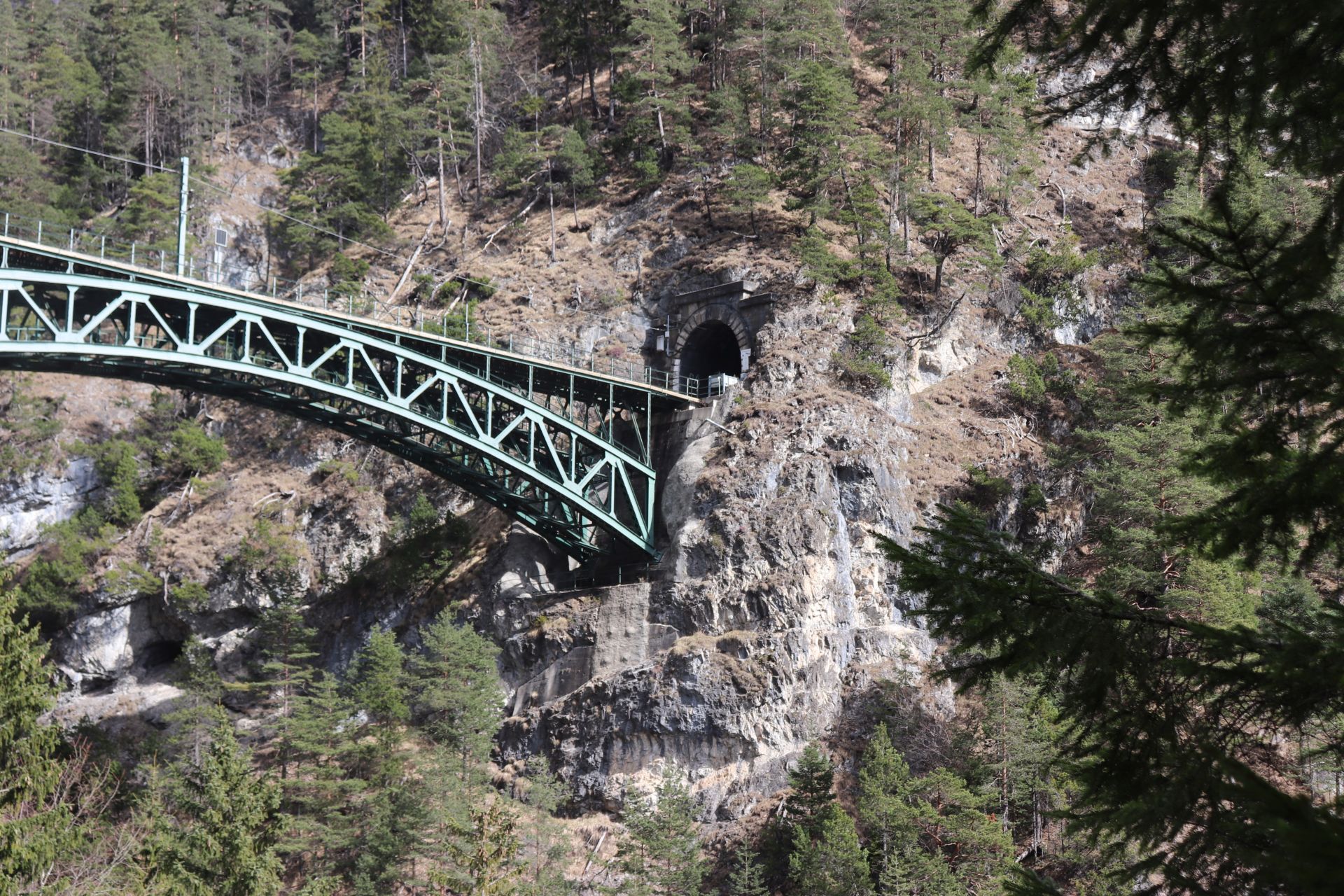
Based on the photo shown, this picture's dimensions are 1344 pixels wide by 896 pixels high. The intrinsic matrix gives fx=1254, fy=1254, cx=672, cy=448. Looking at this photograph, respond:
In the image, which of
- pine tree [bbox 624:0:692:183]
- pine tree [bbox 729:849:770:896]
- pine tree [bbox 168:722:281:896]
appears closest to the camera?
pine tree [bbox 168:722:281:896]

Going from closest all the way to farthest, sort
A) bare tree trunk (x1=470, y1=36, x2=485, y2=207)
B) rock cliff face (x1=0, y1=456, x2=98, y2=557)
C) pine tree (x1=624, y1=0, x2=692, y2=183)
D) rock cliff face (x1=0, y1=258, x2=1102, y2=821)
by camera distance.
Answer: rock cliff face (x1=0, y1=258, x2=1102, y2=821) < rock cliff face (x1=0, y1=456, x2=98, y2=557) < pine tree (x1=624, y1=0, x2=692, y2=183) < bare tree trunk (x1=470, y1=36, x2=485, y2=207)

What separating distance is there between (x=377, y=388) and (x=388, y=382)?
9.87 feet

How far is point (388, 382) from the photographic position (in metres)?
34.9

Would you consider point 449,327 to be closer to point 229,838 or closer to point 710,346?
point 710,346

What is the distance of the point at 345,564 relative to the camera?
139 ft

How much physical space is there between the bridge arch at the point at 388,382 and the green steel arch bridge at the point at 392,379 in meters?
0.06

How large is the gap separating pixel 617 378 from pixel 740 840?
43.1 ft

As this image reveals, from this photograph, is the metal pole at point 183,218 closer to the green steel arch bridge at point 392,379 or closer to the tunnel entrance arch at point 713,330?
the green steel arch bridge at point 392,379

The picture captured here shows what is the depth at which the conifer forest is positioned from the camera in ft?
24.4

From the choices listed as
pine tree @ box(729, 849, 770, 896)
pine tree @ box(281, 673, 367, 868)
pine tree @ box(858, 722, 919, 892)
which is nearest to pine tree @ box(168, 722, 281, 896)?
pine tree @ box(281, 673, 367, 868)

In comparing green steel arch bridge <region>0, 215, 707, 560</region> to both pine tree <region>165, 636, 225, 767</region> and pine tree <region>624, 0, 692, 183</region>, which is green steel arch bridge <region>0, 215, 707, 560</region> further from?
pine tree <region>624, 0, 692, 183</region>

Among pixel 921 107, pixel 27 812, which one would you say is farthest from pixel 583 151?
pixel 27 812

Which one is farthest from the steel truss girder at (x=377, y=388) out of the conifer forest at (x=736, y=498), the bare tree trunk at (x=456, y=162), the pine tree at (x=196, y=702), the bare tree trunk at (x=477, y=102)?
the bare tree trunk at (x=477, y=102)

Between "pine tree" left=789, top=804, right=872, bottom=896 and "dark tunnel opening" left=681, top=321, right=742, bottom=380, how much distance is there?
17737 mm
